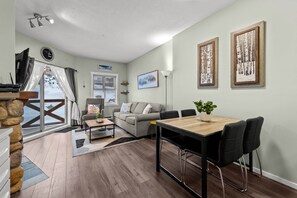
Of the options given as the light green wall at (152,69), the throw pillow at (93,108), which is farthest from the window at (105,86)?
the throw pillow at (93,108)

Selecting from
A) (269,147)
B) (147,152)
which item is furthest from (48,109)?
(269,147)

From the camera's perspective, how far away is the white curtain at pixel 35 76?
325cm

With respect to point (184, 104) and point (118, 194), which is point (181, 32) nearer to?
point (184, 104)

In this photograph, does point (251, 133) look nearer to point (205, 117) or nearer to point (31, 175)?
point (205, 117)

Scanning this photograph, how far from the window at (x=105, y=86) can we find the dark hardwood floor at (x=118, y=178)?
3275 millimetres

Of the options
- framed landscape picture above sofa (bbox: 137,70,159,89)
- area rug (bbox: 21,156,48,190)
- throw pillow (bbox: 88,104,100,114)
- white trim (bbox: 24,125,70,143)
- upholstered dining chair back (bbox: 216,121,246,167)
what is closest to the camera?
upholstered dining chair back (bbox: 216,121,246,167)

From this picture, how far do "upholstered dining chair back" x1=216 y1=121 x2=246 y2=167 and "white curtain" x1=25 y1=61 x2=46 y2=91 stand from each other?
4147 mm

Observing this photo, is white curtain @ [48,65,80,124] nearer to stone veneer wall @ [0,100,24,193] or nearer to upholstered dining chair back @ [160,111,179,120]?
stone veneer wall @ [0,100,24,193]

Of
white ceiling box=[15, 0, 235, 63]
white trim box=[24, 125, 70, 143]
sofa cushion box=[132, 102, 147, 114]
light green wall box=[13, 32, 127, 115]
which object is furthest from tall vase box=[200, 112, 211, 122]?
light green wall box=[13, 32, 127, 115]

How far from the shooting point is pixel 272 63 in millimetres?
1724

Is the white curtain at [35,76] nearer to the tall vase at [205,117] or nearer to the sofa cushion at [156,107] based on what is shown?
the sofa cushion at [156,107]

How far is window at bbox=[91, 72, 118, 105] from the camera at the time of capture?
5.57 meters

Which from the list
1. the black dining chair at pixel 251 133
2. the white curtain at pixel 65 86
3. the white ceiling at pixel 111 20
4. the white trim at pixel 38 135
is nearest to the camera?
the black dining chair at pixel 251 133

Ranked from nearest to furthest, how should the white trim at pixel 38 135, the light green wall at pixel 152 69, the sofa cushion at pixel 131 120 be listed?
the white trim at pixel 38 135, the sofa cushion at pixel 131 120, the light green wall at pixel 152 69
